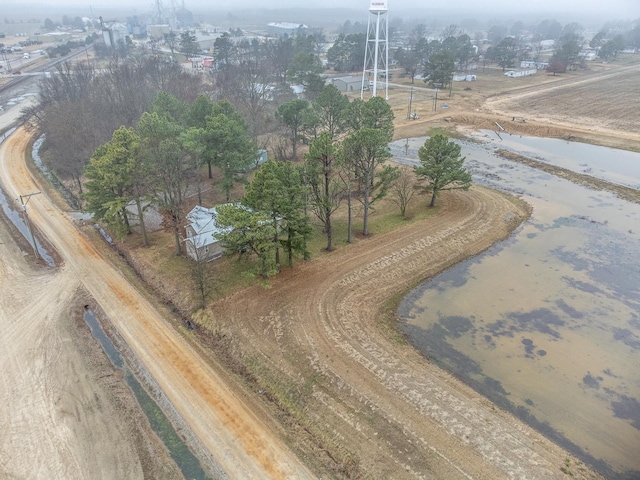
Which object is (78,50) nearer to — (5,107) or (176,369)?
(5,107)

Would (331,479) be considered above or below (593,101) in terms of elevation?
below

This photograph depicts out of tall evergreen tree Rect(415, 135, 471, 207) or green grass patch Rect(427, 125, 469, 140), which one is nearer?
tall evergreen tree Rect(415, 135, 471, 207)

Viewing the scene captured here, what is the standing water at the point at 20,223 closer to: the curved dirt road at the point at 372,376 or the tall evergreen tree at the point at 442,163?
the curved dirt road at the point at 372,376

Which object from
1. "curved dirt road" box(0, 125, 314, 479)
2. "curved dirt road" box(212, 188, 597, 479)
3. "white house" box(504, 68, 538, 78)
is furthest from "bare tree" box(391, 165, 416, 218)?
"white house" box(504, 68, 538, 78)

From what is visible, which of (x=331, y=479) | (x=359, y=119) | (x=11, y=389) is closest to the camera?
(x=331, y=479)

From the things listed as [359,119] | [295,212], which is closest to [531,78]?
[359,119]

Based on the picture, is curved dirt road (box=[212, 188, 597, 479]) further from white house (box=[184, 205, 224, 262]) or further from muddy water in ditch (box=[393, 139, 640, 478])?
white house (box=[184, 205, 224, 262])

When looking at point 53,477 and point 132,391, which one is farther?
point 132,391
